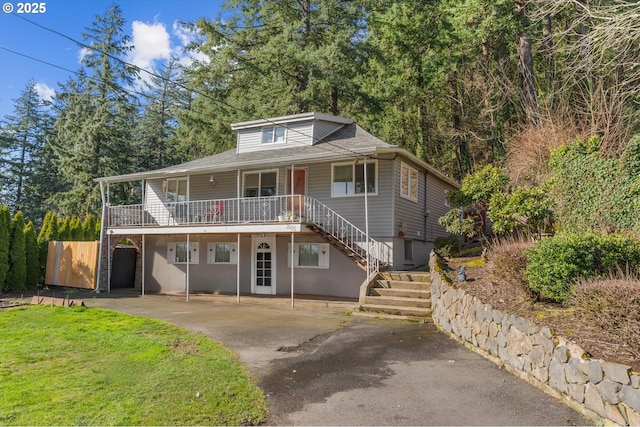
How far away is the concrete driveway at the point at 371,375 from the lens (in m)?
4.65

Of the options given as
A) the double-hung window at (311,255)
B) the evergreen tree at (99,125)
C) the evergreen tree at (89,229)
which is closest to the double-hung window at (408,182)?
the double-hung window at (311,255)

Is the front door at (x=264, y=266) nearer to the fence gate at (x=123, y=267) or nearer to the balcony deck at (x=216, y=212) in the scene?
the balcony deck at (x=216, y=212)

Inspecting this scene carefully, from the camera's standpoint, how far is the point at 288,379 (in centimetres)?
587

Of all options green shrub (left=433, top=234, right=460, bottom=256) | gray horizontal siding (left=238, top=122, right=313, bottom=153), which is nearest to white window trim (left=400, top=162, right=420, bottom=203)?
green shrub (left=433, top=234, right=460, bottom=256)

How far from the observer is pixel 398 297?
1125cm

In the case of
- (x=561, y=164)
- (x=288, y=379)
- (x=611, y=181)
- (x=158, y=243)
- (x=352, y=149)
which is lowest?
(x=288, y=379)

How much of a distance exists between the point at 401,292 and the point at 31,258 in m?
16.7

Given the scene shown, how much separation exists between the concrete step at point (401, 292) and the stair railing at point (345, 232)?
4.24ft

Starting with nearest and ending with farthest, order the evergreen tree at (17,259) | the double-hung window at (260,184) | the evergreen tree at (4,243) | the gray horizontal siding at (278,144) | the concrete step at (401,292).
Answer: the concrete step at (401,292), the double-hung window at (260,184), the gray horizontal siding at (278,144), the evergreen tree at (4,243), the evergreen tree at (17,259)

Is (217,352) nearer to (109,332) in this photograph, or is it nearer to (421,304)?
(109,332)

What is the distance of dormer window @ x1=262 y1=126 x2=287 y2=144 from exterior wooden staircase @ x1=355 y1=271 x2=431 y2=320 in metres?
7.79

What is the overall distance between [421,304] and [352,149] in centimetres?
576

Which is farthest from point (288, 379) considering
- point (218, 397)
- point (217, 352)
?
point (217, 352)

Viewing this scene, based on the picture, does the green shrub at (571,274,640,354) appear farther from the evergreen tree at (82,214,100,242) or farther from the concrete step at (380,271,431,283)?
the evergreen tree at (82,214,100,242)
